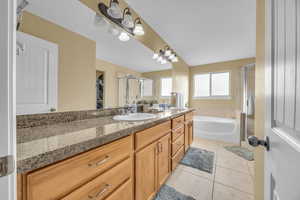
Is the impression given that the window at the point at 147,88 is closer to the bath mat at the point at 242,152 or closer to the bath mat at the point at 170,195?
the bath mat at the point at 170,195

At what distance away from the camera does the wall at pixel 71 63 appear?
2.90ft

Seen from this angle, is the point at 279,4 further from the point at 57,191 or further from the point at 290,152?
the point at 57,191

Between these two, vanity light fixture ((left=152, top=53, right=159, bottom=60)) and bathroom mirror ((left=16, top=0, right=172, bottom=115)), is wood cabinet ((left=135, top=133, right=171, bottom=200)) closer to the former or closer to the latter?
bathroom mirror ((left=16, top=0, right=172, bottom=115))

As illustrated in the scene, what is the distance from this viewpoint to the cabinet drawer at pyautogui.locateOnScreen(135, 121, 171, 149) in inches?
37.8

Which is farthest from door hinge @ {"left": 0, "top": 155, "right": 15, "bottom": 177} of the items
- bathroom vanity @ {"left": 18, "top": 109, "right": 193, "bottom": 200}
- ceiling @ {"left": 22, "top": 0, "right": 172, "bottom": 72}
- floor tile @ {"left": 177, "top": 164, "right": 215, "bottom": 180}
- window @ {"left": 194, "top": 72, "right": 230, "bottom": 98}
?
window @ {"left": 194, "top": 72, "right": 230, "bottom": 98}

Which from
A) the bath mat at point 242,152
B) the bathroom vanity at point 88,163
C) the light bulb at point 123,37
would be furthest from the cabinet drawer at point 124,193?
the bath mat at point 242,152

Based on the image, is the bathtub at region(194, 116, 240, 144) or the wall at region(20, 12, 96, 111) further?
the bathtub at region(194, 116, 240, 144)

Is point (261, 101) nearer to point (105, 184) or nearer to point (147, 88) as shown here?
point (105, 184)

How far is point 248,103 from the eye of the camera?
2.84 metres

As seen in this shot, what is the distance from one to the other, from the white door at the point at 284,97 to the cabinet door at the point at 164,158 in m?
0.86

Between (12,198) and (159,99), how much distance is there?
2257mm

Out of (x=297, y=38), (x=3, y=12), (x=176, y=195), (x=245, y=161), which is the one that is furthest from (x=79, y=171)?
(x=245, y=161)

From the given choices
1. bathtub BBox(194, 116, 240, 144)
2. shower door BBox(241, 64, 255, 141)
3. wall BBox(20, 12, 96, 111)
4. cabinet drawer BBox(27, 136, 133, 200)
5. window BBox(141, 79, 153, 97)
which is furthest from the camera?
bathtub BBox(194, 116, 240, 144)

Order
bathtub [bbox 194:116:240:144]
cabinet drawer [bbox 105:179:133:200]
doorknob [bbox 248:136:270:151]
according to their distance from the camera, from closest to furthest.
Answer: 1. doorknob [bbox 248:136:270:151]
2. cabinet drawer [bbox 105:179:133:200]
3. bathtub [bbox 194:116:240:144]
